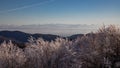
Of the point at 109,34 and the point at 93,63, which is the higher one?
the point at 109,34

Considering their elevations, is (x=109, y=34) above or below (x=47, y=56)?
above

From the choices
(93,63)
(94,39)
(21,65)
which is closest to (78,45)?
(94,39)

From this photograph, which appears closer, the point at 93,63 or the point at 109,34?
the point at 93,63

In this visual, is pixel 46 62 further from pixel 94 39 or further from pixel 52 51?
pixel 94 39

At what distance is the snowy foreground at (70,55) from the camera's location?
2095cm

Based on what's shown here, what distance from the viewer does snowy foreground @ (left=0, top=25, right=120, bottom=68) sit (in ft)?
68.7

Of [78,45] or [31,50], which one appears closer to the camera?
[31,50]

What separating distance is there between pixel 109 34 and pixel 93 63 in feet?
10.3

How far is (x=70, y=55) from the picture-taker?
826 inches

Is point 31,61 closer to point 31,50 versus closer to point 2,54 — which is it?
point 31,50

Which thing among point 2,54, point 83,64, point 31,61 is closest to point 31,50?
point 31,61

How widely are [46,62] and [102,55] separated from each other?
422 centimetres

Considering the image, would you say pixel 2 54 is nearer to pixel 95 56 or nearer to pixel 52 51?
pixel 52 51

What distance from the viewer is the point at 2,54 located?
72.7ft
